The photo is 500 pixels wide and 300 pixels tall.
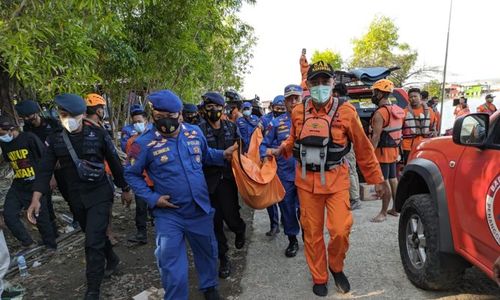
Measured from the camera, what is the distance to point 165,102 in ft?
10.2

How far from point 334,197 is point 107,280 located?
8.44 ft

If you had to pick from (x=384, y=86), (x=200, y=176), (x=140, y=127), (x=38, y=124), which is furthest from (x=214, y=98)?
(x=38, y=124)

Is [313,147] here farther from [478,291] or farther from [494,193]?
[478,291]

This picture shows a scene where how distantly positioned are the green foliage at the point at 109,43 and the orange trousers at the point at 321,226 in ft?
8.81

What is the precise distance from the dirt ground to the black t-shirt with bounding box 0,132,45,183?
1.03 meters

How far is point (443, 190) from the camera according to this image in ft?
9.80

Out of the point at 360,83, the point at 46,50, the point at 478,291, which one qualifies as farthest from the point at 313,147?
the point at 360,83

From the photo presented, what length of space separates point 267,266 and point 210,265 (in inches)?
42.4

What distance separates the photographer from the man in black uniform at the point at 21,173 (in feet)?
15.9

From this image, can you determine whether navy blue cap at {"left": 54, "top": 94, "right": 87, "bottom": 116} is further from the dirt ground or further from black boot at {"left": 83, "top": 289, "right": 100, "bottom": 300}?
the dirt ground

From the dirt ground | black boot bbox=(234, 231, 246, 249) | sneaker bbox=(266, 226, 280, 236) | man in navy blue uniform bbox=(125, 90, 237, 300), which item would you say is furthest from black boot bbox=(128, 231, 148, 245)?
man in navy blue uniform bbox=(125, 90, 237, 300)

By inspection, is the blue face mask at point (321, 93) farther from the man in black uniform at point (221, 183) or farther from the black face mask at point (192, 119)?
the black face mask at point (192, 119)

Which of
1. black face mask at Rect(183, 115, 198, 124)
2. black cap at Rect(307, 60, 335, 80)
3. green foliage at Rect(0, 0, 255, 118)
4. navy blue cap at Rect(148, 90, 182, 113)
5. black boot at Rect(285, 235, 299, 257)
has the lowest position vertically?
black boot at Rect(285, 235, 299, 257)

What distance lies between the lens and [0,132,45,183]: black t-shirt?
191 inches
